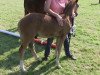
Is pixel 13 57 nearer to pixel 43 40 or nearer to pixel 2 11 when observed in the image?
pixel 43 40

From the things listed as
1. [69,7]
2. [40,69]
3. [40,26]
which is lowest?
[40,69]

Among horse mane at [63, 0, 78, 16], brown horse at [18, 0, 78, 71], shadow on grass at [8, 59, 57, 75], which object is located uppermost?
horse mane at [63, 0, 78, 16]

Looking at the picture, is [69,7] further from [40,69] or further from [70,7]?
[40,69]

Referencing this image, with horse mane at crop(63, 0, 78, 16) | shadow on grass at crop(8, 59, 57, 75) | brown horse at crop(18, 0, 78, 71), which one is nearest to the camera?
brown horse at crop(18, 0, 78, 71)

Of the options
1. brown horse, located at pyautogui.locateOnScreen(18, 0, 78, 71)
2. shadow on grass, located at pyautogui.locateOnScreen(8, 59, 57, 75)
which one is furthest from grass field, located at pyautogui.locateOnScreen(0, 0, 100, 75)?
brown horse, located at pyautogui.locateOnScreen(18, 0, 78, 71)

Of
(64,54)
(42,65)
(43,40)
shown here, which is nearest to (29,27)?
(42,65)

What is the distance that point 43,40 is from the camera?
724 cm

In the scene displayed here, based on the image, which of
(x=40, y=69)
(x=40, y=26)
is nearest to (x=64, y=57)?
(x=40, y=69)

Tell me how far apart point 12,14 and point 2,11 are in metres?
0.73

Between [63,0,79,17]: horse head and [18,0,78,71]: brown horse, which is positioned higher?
[63,0,79,17]: horse head

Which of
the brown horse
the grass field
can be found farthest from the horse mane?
the grass field

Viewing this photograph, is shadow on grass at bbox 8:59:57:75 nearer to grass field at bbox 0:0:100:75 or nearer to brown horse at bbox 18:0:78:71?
grass field at bbox 0:0:100:75

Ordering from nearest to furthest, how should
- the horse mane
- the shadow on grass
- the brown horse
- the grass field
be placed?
the brown horse, the horse mane, the shadow on grass, the grass field

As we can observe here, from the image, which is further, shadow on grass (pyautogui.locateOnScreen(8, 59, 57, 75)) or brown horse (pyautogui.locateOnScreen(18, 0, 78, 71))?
shadow on grass (pyautogui.locateOnScreen(8, 59, 57, 75))
